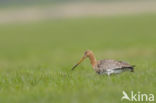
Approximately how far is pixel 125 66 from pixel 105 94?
2692 millimetres

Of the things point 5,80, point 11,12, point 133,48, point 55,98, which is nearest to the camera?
point 55,98

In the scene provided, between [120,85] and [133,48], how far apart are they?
21.2 m

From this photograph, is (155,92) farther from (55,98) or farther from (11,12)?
(11,12)

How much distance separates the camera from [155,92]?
9531 mm

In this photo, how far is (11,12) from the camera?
126188 mm

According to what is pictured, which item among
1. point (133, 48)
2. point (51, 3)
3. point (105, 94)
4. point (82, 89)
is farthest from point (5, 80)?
point (51, 3)

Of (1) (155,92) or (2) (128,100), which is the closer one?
(2) (128,100)

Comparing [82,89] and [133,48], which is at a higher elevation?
[133,48]

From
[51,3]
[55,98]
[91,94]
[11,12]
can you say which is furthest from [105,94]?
[51,3]

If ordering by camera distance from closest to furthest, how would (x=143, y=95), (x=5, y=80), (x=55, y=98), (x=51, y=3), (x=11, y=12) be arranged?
1. (x=55, y=98)
2. (x=143, y=95)
3. (x=5, y=80)
4. (x=11, y=12)
5. (x=51, y=3)

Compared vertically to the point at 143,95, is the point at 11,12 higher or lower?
higher

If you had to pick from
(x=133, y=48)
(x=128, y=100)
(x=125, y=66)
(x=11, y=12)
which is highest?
(x=11, y=12)

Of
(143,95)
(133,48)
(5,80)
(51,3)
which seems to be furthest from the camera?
(51,3)

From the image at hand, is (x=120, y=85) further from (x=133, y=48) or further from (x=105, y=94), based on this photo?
(x=133, y=48)
